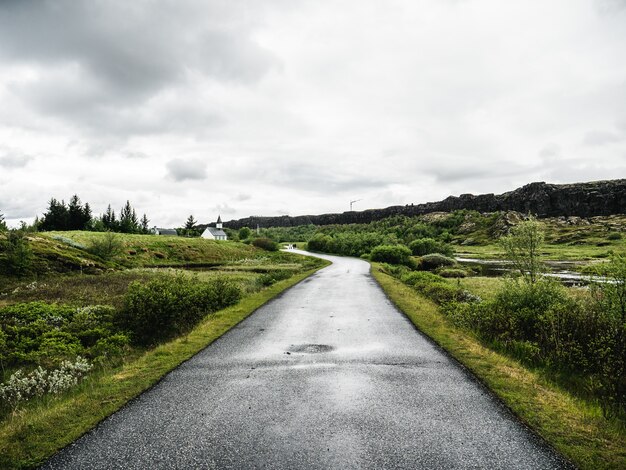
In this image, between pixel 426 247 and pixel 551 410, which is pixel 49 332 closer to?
pixel 551 410

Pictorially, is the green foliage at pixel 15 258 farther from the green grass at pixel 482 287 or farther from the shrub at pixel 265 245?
the shrub at pixel 265 245

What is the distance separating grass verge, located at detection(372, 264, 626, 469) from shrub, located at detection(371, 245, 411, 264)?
4965cm

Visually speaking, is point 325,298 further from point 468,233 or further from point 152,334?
point 468,233

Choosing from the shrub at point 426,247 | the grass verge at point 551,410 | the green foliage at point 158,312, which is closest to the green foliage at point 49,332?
the green foliage at point 158,312

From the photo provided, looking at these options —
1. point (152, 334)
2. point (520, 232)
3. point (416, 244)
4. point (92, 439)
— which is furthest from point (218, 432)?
point (416, 244)

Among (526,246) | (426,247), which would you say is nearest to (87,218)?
(426,247)

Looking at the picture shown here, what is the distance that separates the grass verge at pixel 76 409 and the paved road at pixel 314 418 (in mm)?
305

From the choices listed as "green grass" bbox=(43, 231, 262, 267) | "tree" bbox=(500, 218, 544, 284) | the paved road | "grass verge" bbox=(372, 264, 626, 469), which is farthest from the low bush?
"green grass" bbox=(43, 231, 262, 267)

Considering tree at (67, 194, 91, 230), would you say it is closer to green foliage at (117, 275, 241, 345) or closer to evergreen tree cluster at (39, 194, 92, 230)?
evergreen tree cluster at (39, 194, 92, 230)

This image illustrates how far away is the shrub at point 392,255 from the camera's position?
6031cm

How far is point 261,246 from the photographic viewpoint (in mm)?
89688

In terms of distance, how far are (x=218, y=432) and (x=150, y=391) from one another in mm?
2580

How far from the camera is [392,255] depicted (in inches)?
2395

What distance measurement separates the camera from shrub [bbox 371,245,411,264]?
60309 mm
